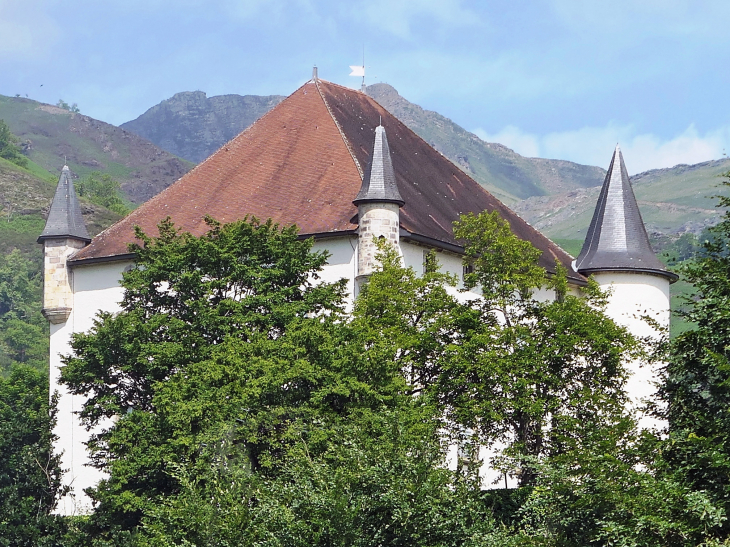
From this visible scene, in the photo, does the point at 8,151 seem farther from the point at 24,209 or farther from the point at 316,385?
the point at 316,385

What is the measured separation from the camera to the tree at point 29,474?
3162 cm

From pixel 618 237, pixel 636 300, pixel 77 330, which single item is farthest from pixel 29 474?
pixel 618 237

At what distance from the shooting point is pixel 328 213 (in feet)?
113

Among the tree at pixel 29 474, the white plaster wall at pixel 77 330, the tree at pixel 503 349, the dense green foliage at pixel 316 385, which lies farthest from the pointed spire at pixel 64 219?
the tree at pixel 503 349

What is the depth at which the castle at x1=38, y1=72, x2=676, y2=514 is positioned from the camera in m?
34.0

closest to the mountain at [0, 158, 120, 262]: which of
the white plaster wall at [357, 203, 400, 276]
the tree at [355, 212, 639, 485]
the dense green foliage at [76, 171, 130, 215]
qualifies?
the dense green foliage at [76, 171, 130, 215]

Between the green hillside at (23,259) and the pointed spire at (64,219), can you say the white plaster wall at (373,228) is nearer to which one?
the pointed spire at (64,219)

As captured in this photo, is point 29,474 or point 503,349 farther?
point 29,474

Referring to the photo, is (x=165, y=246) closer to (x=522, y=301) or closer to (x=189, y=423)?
(x=189, y=423)

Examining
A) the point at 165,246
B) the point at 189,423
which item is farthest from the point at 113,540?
the point at 165,246

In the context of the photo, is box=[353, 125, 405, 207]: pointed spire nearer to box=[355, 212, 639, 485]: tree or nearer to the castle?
the castle

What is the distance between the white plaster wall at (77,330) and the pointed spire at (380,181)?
25.5ft

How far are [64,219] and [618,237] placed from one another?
16.8m

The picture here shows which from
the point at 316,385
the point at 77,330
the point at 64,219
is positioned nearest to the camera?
the point at 316,385
